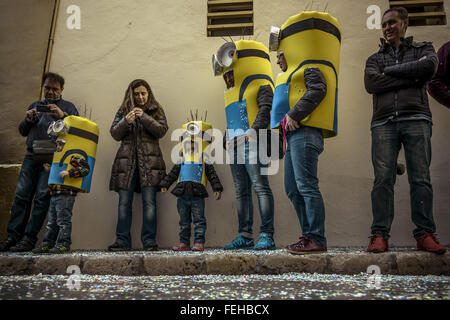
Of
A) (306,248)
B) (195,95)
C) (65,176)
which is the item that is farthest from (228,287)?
(195,95)

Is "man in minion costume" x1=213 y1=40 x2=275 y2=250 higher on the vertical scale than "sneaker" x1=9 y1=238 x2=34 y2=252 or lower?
higher

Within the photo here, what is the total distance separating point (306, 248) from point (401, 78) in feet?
4.29

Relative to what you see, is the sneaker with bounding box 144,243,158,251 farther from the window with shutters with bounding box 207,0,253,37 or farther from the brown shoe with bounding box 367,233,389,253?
the window with shutters with bounding box 207,0,253,37

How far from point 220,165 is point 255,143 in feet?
3.49

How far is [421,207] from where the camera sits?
84.9 inches

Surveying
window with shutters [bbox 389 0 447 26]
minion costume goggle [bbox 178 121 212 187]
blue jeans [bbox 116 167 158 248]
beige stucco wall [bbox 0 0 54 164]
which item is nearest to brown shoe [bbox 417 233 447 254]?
minion costume goggle [bbox 178 121 212 187]

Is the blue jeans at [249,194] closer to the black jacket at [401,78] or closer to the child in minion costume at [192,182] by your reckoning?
the child in minion costume at [192,182]

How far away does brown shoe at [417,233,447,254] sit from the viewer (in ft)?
6.63

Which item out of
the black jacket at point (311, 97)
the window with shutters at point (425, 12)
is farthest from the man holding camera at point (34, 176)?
the window with shutters at point (425, 12)

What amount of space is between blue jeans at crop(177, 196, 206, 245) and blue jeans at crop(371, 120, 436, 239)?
57.2 inches

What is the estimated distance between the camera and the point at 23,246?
3047 mm

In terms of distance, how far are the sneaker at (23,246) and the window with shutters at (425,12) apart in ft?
14.9

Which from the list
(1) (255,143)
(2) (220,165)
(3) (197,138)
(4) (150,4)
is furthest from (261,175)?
(4) (150,4)
